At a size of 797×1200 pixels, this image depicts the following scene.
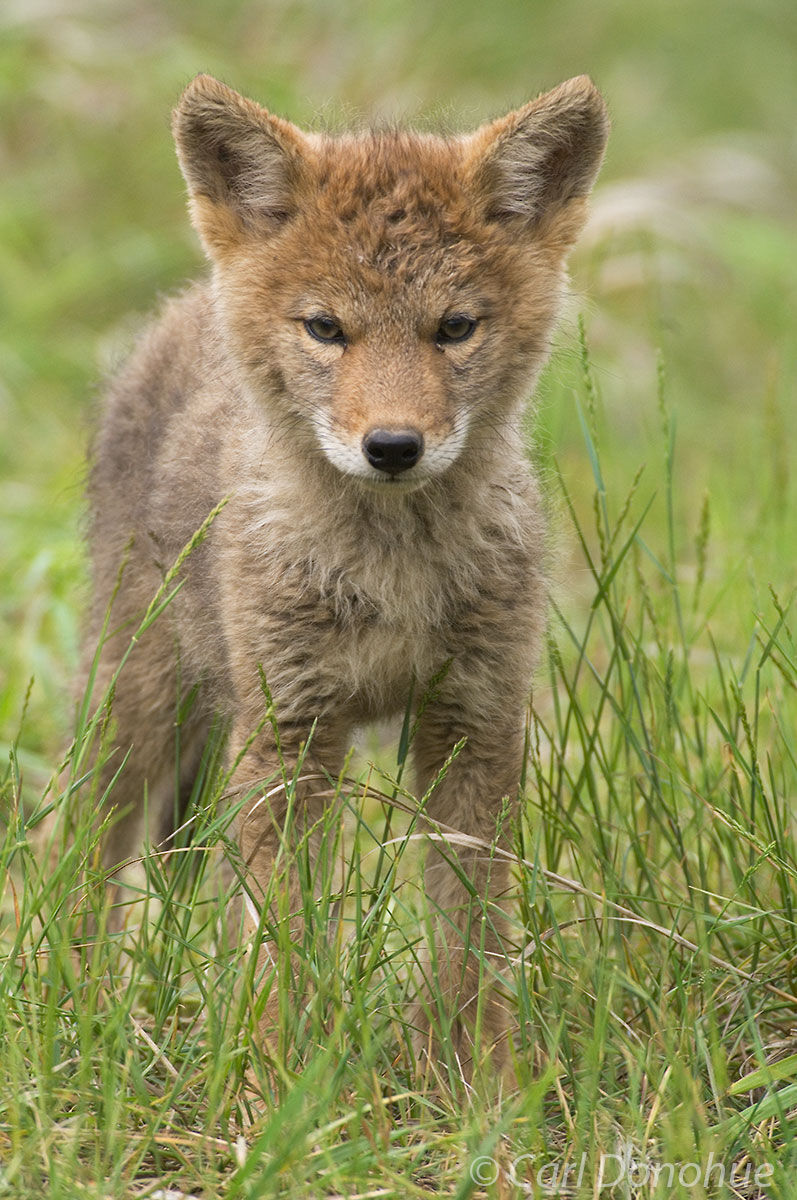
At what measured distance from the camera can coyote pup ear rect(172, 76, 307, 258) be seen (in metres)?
3.89

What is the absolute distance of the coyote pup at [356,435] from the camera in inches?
147

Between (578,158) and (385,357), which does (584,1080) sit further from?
(578,158)

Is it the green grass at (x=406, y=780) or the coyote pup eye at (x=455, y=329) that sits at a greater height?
the coyote pup eye at (x=455, y=329)

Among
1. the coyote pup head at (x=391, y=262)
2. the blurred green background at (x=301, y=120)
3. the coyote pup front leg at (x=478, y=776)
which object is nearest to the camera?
the coyote pup head at (x=391, y=262)

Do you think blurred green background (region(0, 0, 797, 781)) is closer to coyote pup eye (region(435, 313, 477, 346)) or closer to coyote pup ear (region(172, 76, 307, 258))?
coyote pup ear (region(172, 76, 307, 258))

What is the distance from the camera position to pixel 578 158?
4.08m

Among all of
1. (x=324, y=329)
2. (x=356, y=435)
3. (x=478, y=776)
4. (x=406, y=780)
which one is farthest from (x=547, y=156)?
(x=406, y=780)

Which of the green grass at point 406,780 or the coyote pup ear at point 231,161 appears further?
the coyote pup ear at point 231,161

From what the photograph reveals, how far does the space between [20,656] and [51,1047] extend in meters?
3.11

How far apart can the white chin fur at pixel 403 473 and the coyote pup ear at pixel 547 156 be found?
64cm

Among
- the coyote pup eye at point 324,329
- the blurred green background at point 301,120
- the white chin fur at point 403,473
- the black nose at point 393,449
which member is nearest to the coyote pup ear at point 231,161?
the coyote pup eye at point 324,329

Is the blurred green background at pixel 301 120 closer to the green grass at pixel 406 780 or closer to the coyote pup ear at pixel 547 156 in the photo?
the green grass at pixel 406 780

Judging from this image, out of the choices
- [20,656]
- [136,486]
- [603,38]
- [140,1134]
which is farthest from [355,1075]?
[603,38]

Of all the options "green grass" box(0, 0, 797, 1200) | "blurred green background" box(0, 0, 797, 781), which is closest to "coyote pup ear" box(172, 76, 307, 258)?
"green grass" box(0, 0, 797, 1200)
